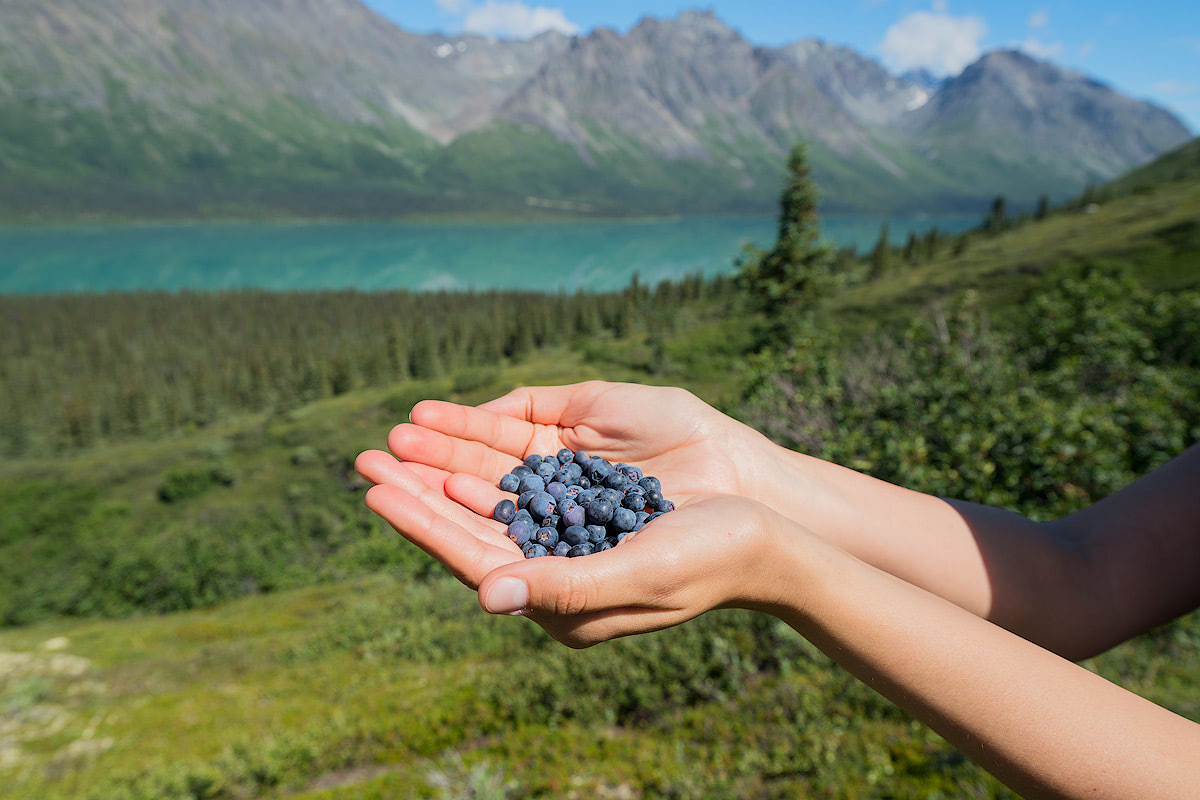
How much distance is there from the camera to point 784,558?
2.51 metres

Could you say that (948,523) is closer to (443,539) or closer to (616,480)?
(616,480)

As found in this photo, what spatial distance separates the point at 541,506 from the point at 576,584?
130cm

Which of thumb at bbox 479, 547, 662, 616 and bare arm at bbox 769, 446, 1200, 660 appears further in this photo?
bare arm at bbox 769, 446, 1200, 660

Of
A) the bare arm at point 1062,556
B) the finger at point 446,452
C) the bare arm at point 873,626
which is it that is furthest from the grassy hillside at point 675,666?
Result: the finger at point 446,452

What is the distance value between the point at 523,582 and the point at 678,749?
5465 millimetres

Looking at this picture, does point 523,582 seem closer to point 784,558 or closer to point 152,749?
point 784,558

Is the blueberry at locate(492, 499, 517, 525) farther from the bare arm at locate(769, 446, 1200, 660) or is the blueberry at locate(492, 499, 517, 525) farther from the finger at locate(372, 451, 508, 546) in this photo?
the bare arm at locate(769, 446, 1200, 660)

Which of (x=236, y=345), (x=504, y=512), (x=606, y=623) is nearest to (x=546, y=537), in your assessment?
(x=504, y=512)

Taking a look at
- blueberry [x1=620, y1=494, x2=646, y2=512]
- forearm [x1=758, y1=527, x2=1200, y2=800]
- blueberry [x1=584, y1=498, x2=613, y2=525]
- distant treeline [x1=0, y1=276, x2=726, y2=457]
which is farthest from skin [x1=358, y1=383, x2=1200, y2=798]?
distant treeline [x1=0, y1=276, x2=726, y2=457]

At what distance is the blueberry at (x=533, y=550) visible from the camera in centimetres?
326

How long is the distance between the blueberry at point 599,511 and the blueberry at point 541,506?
10.2 inches

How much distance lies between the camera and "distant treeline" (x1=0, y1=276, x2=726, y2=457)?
108438mm

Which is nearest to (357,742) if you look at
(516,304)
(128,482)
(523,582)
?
(523,582)

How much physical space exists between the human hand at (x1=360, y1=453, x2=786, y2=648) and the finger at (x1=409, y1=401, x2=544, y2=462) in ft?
3.70
